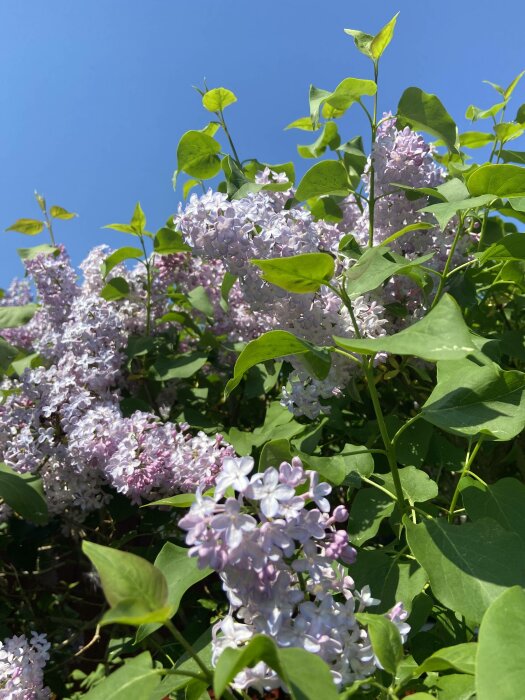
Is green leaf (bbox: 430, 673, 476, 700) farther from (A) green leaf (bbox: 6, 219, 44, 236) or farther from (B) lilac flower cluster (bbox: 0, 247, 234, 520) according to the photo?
(A) green leaf (bbox: 6, 219, 44, 236)

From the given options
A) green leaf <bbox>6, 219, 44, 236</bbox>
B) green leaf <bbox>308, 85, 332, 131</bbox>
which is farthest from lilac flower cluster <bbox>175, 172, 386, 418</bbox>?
green leaf <bbox>6, 219, 44, 236</bbox>

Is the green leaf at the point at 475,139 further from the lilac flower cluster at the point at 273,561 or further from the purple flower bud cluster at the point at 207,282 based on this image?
the lilac flower cluster at the point at 273,561

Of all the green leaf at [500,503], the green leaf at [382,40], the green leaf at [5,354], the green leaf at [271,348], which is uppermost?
the green leaf at [382,40]

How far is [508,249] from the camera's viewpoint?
4.48 ft

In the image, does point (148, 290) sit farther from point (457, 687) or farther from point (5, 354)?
point (457, 687)

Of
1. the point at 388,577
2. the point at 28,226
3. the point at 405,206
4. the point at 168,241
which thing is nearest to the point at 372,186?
the point at 405,206

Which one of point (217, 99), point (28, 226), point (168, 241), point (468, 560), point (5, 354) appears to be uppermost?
point (28, 226)

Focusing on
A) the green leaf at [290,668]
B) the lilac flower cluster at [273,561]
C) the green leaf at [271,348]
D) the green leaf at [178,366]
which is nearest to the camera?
the green leaf at [290,668]

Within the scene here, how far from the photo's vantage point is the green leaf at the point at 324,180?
1.43 metres

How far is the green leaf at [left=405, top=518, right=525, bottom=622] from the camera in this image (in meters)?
0.88

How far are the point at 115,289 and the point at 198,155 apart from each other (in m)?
0.60

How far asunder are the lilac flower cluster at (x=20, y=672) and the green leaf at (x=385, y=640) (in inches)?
35.9

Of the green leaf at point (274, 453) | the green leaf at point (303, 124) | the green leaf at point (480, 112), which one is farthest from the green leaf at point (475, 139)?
the green leaf at point (274, 453)

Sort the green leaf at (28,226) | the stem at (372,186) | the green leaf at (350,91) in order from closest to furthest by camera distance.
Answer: the green leaf at (350,91) → the stem at (372,186) → the green leaf at (28,226)
